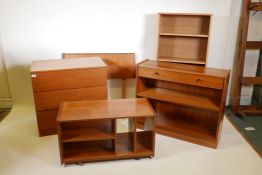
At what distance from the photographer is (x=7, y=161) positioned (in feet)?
7.21

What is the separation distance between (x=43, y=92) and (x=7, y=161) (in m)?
0.70

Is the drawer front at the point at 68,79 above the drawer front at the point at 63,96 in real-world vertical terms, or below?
above

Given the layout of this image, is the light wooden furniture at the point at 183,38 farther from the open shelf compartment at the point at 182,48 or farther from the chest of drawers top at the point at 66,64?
the chest of drawers top at the point at 66,64

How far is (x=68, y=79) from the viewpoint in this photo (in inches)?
98.0

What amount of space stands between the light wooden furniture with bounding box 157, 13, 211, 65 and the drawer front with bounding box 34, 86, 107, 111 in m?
0.83

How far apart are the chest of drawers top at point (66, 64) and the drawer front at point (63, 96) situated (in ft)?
0.77

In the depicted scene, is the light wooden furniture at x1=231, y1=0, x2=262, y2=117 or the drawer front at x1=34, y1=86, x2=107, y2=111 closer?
the drawer front at x1=34, y1=86, x2=107, y2=111

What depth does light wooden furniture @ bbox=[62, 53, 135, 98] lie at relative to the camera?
3.09m

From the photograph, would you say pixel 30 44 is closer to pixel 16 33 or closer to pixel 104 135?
pixel 16 33

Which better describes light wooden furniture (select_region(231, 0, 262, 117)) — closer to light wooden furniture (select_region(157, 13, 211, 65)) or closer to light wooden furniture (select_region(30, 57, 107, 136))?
light wooden furniture (select_region(157, 13, 211, 65))

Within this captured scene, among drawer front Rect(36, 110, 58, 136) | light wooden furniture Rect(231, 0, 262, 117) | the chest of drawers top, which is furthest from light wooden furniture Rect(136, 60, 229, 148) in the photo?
drawer front Rect(36, 110, 58, 136)

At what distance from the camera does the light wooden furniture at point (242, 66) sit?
285 centimetres

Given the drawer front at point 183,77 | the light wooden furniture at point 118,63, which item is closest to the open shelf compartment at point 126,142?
the drawer front at point 183,77

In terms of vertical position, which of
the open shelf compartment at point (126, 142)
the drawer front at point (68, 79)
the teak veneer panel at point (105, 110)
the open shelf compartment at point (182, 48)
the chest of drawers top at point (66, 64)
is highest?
the open shelf compartment at point (182, 48)
